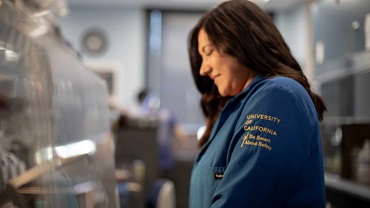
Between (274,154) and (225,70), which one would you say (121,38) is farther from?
(274,154)

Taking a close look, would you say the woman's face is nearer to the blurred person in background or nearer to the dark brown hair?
the dark brown hair

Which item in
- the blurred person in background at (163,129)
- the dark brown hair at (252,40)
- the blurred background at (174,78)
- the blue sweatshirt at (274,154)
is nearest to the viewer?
the blue sweatshirt at (274,154)

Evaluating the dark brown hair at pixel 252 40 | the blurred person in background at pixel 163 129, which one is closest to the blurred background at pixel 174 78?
the blurred person in background at pixel 163 129

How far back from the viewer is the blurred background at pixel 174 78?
2170 mm

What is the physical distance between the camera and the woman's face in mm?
1271

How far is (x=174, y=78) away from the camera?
7293mm

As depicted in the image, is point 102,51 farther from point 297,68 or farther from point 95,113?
point 297,68

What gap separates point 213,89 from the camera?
63.9 inches

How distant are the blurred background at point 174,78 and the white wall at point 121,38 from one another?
15 millimetres

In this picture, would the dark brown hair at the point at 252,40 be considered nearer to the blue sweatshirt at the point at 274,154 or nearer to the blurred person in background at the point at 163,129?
the blue sweatshirt at the point at 274,154

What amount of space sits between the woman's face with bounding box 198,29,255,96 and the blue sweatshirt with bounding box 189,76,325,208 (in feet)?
0.33

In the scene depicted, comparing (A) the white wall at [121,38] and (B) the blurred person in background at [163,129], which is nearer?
(B) the blurred person in background at [163,129]

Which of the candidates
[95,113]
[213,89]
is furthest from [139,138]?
[213,89]

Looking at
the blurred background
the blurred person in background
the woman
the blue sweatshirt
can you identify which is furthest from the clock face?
the blue sweatshirt
